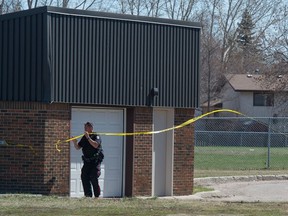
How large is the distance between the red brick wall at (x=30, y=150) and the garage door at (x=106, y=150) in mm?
673

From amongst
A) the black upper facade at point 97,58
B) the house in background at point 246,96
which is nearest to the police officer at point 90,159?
the black upper facade at point 97,58

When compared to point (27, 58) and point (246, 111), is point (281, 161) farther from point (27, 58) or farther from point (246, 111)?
point (246, 111)

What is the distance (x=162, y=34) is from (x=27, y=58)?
11.9 ft

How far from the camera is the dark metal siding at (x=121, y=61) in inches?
778

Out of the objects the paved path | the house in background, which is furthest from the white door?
the house in background

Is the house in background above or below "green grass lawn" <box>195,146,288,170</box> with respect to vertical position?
above

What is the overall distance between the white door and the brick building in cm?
3

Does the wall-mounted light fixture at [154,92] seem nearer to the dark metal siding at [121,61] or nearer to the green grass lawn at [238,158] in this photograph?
the dark metal siding at [121,61]

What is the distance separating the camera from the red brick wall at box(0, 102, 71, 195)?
19.6m

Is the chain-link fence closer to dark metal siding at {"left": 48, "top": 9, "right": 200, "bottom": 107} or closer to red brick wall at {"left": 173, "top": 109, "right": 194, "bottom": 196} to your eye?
red brick wall at {"left": 173, "top": 109, "right": 194, "bottom": 196}

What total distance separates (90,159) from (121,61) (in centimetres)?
296

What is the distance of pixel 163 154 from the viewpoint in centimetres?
2181

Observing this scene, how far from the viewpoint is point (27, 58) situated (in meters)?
19.7

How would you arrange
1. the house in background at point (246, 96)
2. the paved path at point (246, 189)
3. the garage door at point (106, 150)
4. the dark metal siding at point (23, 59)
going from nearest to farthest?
1. the dark metal siding at point (23, 59)
2. the garage door at point (106, 150)
3. the paved path at point (246, 189)
4. the house in background at point (246, 96)
